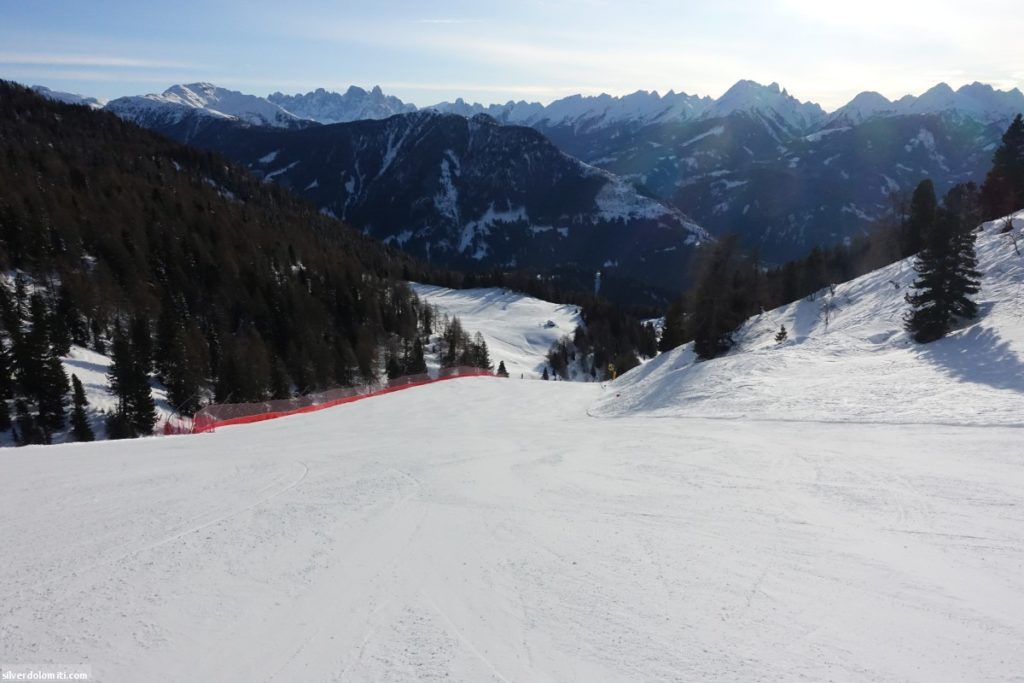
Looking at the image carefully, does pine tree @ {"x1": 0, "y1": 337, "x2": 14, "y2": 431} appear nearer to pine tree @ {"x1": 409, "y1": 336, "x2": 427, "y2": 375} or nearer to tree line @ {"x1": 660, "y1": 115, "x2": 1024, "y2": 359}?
pine tree @ {"x1": 409, "y1": 336, "x2": 427, "y2": 375}

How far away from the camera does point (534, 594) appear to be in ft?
23.4

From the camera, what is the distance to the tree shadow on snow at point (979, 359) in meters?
17.2

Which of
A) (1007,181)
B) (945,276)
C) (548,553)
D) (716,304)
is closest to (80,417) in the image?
(716,304)

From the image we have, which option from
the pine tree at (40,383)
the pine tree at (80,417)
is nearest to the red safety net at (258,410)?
the pine tree at (80,417)

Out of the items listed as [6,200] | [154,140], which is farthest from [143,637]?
[154,140]

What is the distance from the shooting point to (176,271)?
322 ft

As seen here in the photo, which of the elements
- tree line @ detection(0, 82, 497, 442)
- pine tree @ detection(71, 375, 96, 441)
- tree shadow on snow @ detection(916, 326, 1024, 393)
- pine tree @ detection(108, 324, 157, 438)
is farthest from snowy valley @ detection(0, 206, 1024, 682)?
tree line @ detection(0, 82, 497, 442)

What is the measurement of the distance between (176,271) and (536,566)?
110 meters

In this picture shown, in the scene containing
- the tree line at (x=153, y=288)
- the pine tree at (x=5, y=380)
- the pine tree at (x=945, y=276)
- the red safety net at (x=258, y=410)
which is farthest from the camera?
the tree line at (x=153, y=288)

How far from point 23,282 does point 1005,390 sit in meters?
97.9

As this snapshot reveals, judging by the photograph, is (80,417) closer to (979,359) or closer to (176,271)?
(176,271)

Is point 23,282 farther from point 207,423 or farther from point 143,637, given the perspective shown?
point 143,637

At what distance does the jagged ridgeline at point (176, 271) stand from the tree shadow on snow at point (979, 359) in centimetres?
6497

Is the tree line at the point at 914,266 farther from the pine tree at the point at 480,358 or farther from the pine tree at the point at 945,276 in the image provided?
the pine tree at the point at 480,358
